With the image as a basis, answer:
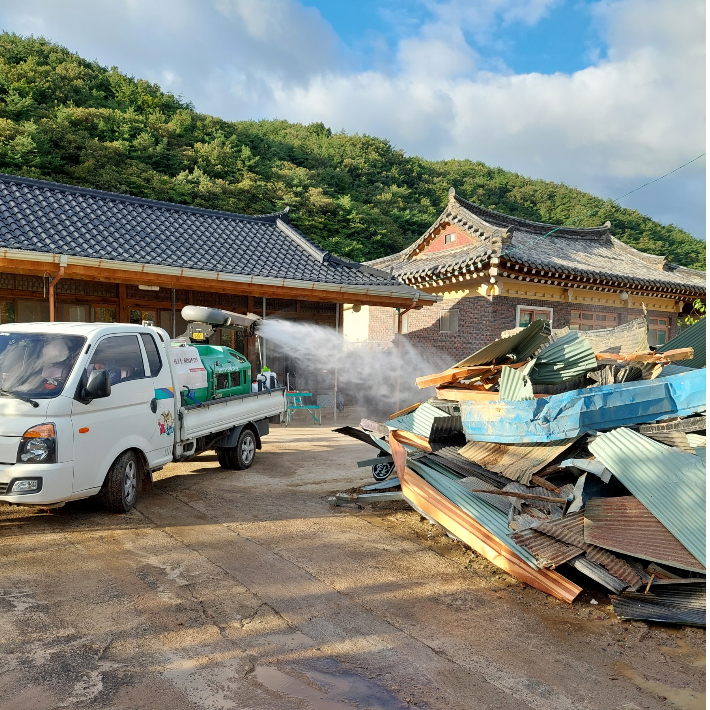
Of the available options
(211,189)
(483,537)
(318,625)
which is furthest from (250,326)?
(211,189)

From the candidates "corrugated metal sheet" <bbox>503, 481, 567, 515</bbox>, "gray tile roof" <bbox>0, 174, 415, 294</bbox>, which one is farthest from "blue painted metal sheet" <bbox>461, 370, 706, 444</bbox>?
"gray tile roof" <bbox>0, 174, 415, 294</bbox>

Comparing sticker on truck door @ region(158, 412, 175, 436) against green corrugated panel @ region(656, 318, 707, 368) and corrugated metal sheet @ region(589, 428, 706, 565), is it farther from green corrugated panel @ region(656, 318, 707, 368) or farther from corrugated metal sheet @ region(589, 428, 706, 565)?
green corrugated panel @ region(656, 318, 707, 368)

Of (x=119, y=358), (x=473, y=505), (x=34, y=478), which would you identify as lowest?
(x=473, y=505)

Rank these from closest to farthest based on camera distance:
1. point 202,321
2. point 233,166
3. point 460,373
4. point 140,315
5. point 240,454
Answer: point 460,373, point 240,454, point 202,321, point 140,315, point 233,166

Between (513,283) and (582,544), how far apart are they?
1346cm

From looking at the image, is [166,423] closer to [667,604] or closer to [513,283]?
[667,604]

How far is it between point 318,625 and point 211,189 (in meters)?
32.4

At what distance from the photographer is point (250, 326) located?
37.2 ft

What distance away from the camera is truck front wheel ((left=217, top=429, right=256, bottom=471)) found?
9070 millimetres

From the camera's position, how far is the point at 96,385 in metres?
5.89

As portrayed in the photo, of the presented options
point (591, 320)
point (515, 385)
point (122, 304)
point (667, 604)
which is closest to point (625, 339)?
point (515, 385)

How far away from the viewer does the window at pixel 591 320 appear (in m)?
19.2

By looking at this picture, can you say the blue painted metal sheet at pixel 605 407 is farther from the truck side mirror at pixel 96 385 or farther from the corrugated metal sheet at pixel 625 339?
the truck side mirror at pixel 96 385

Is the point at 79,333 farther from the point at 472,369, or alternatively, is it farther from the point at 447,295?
the point at 447,295
